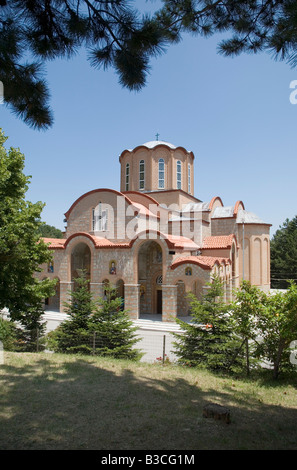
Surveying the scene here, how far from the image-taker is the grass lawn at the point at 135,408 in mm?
3832

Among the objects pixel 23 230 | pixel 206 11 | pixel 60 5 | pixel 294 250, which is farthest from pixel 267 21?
pixel 294 250

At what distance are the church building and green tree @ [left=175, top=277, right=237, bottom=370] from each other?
7.16m

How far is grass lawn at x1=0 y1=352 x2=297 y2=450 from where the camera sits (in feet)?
12.6

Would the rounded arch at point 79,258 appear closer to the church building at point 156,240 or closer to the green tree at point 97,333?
the church building at point 156,240

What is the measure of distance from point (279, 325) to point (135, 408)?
3617mm

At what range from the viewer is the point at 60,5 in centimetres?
460

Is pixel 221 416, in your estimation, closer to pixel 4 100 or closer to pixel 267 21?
pixel 4 100

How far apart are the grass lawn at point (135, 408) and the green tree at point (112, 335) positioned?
1.78 meters

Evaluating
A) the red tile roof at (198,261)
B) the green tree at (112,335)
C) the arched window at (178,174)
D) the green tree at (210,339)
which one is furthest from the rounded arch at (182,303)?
the green tree at (210,339)

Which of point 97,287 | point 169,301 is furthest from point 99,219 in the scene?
point 169,301

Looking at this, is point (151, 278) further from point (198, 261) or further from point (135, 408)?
point (135, 408)

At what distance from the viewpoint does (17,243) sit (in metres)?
9.04

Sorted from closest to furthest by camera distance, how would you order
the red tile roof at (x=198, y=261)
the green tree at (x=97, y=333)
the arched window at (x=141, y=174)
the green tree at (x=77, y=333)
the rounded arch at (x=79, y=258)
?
the green tree at (x=97, y=333), the green tree at (x=77, y=333), the red tile roof at (x=198, y=261), the rounded arch at (x=79, y=258), the arched window at (x=141, y=174)
